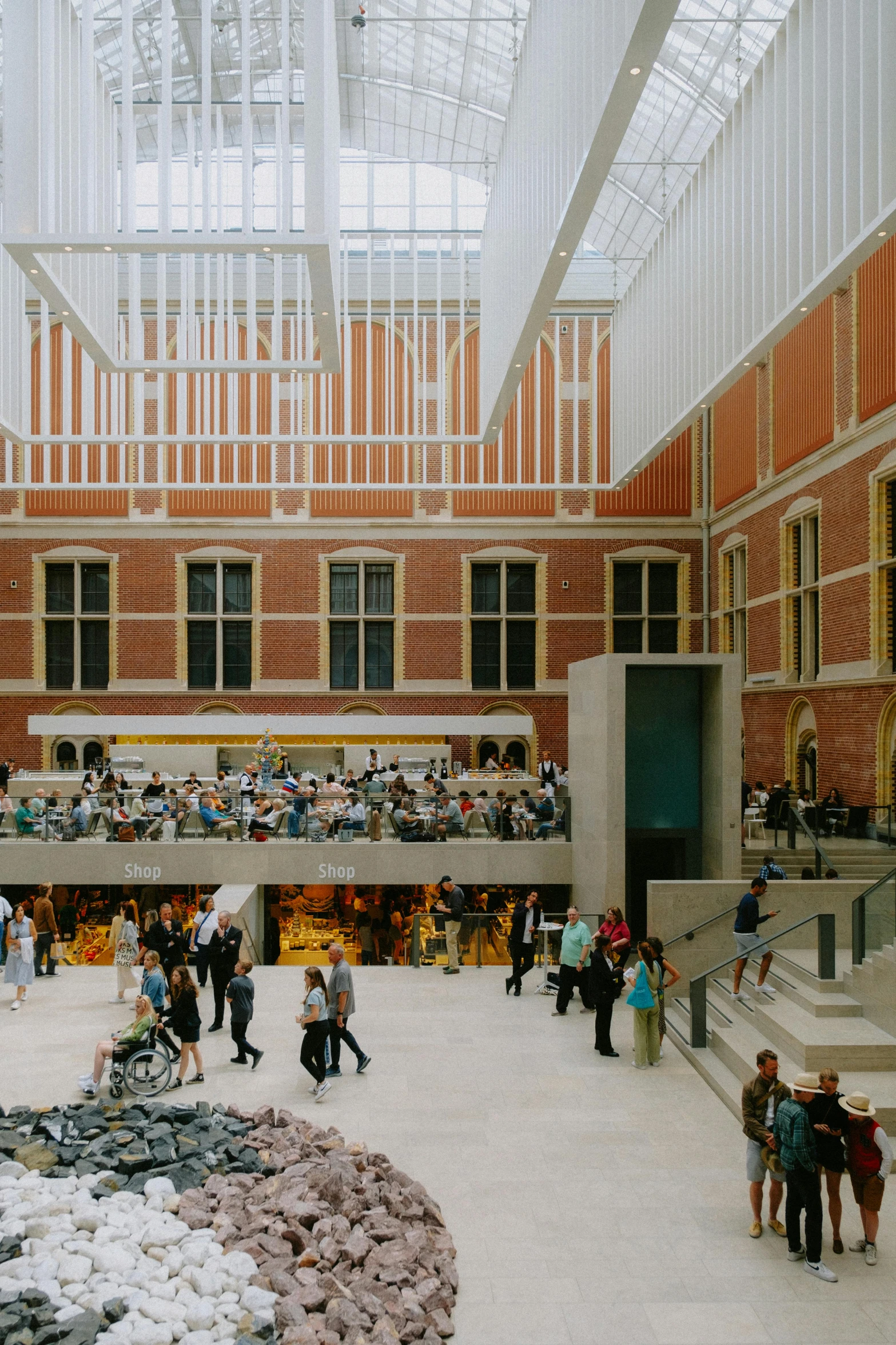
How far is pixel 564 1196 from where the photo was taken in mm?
7566

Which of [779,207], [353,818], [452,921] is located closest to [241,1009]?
[452,921]

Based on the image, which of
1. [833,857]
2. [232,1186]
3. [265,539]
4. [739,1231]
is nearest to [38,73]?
[232,1186]

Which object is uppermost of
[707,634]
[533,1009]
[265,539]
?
[265,539]

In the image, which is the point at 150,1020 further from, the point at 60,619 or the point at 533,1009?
the point at 60,619

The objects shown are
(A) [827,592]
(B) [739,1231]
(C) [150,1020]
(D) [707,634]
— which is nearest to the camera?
(B) [739,1231]

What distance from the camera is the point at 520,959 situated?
13.2 metres

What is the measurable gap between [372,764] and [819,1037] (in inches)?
582

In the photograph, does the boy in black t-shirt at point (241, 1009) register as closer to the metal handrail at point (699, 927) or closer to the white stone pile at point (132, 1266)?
the white stone pile at point (132, 1266)

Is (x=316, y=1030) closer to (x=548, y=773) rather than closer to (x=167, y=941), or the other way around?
(x=167, y=941)

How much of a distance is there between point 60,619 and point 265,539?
634 centimetres

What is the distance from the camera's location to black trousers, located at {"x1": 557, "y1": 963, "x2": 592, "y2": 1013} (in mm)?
12070

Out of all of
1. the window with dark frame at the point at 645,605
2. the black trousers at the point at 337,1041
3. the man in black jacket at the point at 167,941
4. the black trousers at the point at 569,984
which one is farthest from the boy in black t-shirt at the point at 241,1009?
the window with dark frame at the point at 645,605

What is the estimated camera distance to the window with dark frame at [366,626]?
3012cm

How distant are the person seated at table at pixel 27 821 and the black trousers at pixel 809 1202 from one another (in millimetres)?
14926
